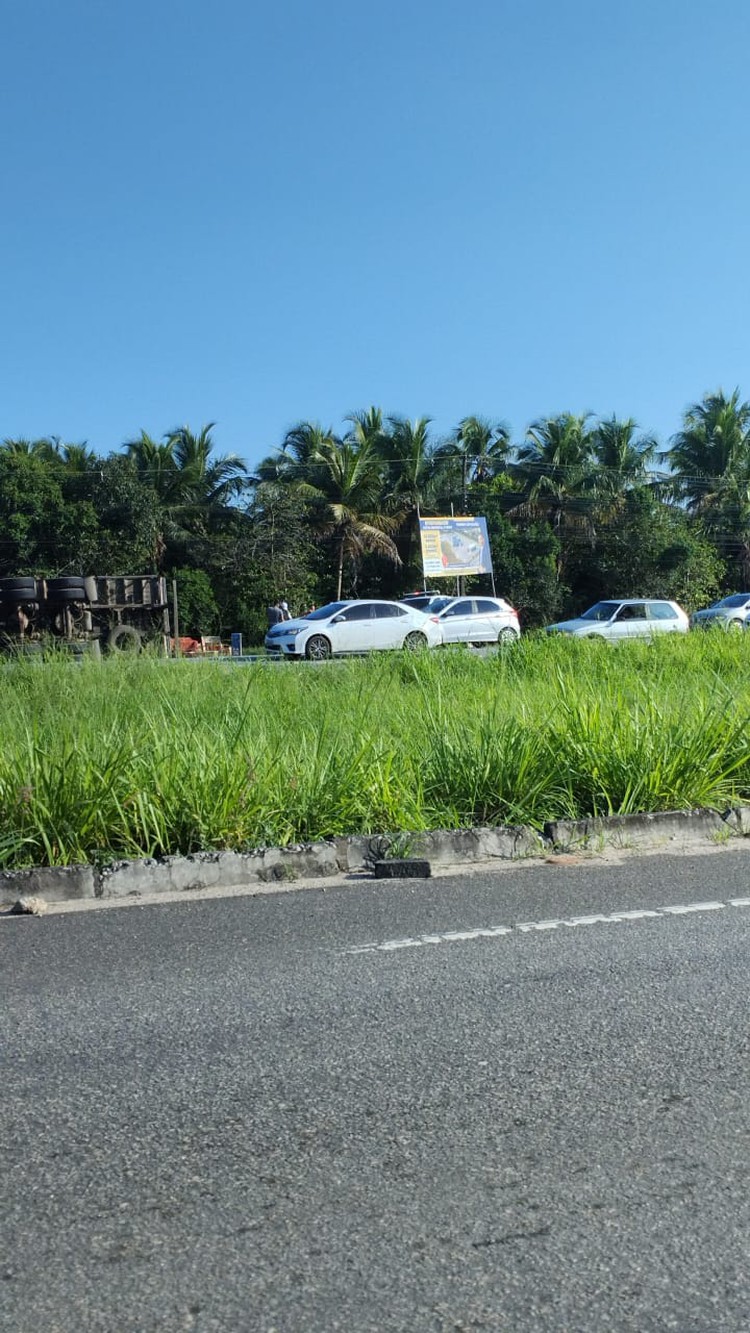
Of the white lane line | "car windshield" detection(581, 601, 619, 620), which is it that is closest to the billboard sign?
"car windshield" detection(581, 601, 619, 620)

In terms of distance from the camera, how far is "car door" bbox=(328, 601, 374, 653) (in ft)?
89.5

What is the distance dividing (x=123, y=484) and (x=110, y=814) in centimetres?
3549

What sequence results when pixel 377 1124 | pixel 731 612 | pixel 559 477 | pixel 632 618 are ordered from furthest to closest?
pixel 559 477
pixel 731 612
pixel 632 618
pixel 377 1124

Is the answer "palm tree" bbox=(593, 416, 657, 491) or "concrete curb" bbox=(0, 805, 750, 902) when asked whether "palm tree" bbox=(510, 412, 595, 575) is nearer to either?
"palm tree" bbox=(593, 416, 657, 491)

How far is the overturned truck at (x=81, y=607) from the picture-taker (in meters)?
22.6

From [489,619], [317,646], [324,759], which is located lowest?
[324,759]

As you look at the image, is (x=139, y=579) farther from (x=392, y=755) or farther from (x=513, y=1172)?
(x=513, y=1172)

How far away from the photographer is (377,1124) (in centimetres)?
311

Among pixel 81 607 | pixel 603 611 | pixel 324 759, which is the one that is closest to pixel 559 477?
pixel 603 611

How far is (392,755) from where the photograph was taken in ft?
23.6

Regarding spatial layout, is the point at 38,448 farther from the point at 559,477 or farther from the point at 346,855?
the point at 346,855

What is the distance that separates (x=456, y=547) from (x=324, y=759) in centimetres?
3415

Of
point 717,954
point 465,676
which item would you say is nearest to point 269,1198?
point 717,954

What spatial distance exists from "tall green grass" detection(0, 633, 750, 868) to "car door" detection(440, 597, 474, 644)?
18375mm
